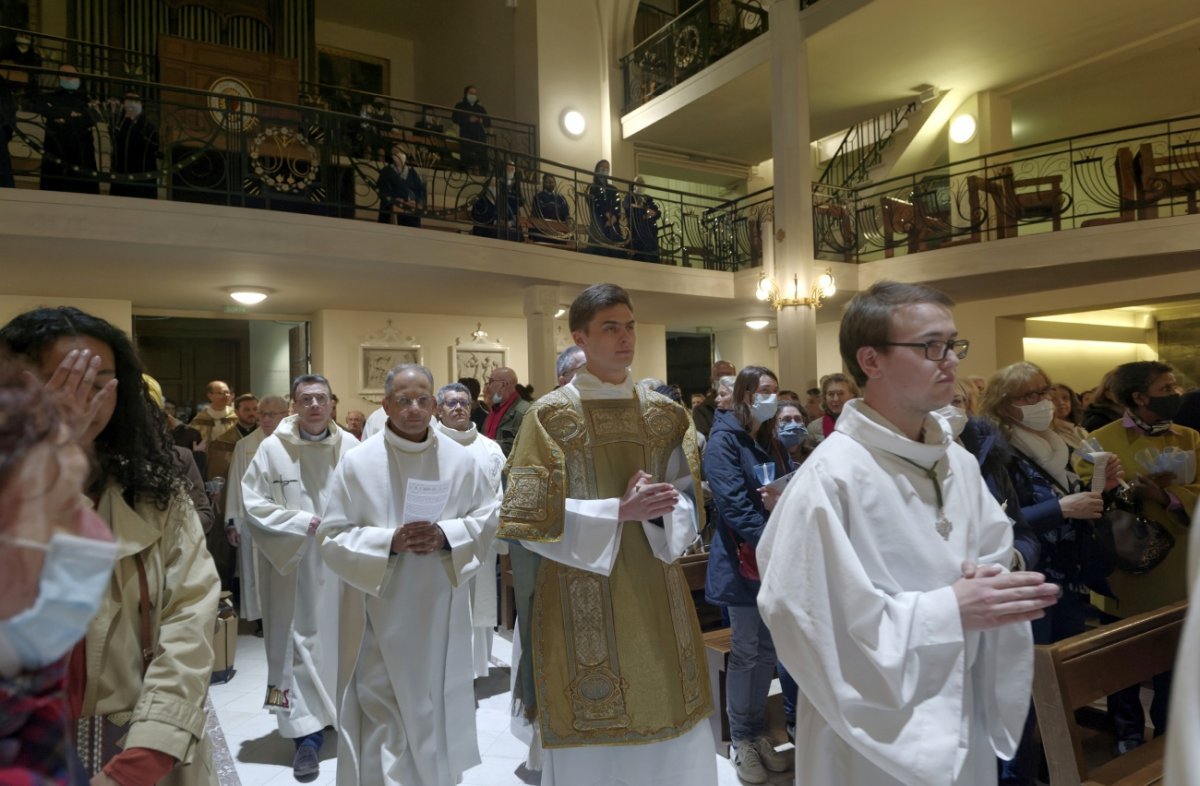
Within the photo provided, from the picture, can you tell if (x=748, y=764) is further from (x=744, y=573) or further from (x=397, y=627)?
(x=397, y=627)

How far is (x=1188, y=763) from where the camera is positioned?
0.93 metres

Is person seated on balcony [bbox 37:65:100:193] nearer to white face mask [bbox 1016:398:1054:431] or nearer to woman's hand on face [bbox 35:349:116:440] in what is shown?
woman's hand on face [bbox 35:349:116:440]

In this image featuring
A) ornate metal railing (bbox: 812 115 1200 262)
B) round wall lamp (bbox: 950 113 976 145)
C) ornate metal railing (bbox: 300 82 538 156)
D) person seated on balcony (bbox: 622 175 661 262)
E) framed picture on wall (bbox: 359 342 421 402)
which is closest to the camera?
ornate metal railing (bbox: 812 115 1200 262)

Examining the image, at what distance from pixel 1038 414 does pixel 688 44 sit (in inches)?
493

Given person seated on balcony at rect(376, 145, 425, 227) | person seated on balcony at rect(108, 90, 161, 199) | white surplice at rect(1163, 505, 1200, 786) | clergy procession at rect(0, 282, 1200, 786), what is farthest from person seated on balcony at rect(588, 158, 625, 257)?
white surplice at rect(1163, 505, 1200, 786)

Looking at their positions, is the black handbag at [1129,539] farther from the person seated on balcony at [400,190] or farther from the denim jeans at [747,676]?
the person seated on balcony at [400,190]

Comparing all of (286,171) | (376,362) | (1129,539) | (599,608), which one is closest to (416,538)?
(599,608)

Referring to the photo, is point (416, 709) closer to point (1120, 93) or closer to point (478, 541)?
point (478, 541)

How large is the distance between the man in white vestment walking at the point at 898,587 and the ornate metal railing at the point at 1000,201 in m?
10.0

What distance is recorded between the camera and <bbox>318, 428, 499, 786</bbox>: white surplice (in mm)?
3098

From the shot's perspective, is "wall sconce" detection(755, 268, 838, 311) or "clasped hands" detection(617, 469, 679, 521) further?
"wall sconce" detection(755, 268, 838, 311)

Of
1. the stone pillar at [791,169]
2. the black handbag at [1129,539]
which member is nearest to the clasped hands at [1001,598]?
the black handbag at [1129,539]

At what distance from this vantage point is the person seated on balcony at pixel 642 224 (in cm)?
1202

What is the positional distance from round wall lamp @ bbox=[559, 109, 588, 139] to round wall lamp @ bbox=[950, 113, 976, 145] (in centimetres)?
658
